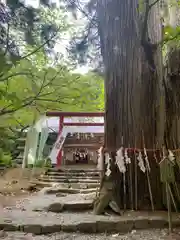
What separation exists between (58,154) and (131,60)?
6.13m

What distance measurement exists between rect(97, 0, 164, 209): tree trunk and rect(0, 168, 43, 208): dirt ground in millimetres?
2698

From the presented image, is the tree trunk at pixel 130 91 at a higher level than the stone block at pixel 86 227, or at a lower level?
higher

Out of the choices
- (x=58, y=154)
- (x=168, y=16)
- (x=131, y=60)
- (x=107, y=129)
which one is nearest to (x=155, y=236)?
(x=107, y=129)

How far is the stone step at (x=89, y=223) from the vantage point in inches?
128

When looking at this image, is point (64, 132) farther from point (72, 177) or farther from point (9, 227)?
point (9, 227)

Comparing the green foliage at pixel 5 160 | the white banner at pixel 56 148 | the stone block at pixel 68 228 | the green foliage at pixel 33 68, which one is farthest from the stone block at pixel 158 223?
the green foliage at pixel 5 160

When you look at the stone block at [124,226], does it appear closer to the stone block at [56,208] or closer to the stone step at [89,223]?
the stone step at [89,223]

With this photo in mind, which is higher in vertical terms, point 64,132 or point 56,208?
point 64,132

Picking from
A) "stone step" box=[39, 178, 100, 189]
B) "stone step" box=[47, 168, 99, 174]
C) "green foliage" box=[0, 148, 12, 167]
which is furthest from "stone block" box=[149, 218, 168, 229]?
"green foliage" box=[0, 148, 12, 167]

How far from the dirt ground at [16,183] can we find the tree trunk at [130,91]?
8.85ft

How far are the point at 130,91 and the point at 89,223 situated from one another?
1898 mm

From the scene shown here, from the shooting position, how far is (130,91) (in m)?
4.11

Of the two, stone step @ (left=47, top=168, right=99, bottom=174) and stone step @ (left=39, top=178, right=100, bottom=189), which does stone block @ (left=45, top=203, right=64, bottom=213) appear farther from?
stone step @ (left=47, top=168, right=99, bottom=174)

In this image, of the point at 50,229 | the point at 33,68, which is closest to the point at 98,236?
the point at 50,229
